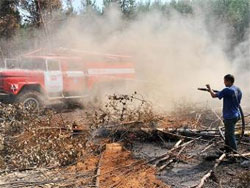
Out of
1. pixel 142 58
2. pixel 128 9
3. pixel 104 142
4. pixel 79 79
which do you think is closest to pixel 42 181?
pixel 104 142

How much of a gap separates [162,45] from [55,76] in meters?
8.13

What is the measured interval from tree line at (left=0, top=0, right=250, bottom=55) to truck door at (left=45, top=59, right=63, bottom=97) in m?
8.69

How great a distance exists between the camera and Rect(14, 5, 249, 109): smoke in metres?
18.3

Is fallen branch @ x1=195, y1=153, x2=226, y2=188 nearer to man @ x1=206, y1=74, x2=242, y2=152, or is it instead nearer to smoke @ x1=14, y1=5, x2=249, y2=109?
man @ x1=206, y1=74, x2=242, y2=152

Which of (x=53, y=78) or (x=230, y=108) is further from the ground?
(x=53, y=78)

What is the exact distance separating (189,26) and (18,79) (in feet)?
37.5

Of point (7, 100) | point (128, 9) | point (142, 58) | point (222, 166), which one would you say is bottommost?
point (222, 166)

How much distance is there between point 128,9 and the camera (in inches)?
944

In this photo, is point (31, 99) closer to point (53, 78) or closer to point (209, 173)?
point (53, 78)

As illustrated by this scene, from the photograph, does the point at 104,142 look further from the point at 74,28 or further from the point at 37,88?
the point at 74,28

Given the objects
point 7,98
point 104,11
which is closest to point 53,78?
point 7,98

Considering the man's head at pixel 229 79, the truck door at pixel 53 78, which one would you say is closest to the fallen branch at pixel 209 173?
the man's head at pixel 229 79

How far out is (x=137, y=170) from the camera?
6.39 meters

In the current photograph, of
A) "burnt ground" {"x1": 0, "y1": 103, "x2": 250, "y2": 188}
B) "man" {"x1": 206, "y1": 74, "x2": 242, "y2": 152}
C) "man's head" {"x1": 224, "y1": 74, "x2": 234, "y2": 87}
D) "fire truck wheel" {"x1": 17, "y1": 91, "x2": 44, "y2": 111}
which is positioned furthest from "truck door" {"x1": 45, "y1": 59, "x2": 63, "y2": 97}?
"man's head" {"x1": 224, "y1": 74, "x2": 234, "y2": 87}
